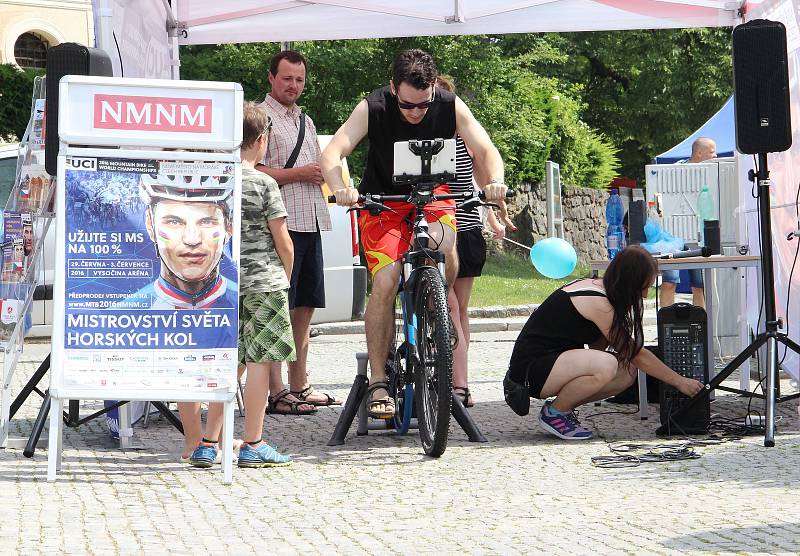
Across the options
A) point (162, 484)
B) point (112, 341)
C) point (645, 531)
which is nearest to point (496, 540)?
point (645, 531)

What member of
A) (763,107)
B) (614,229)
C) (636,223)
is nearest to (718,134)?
(614,229)

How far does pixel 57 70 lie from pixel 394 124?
6.03ft

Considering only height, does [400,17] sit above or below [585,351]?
above

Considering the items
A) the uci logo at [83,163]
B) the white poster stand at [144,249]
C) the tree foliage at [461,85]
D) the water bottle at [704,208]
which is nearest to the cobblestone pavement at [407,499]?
the white poster stand at [144,249]

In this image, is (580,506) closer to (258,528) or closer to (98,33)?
(258,528)

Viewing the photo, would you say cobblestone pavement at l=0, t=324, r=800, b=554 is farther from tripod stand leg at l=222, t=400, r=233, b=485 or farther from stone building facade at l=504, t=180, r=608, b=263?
stone building facade at l=504, t=180, r=608, b=263

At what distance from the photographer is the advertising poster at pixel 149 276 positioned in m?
6.11

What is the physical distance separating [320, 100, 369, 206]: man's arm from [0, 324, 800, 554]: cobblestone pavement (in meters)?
1.44

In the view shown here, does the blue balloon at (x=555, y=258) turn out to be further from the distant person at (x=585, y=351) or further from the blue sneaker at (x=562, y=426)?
the blue sneaker at (x=562, y=426)

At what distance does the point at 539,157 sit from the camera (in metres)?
28.7

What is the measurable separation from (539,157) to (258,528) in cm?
2418

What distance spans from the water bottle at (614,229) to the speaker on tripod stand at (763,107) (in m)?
2.40

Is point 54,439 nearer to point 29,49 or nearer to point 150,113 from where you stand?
point 150,113

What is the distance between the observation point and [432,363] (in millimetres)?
6668
